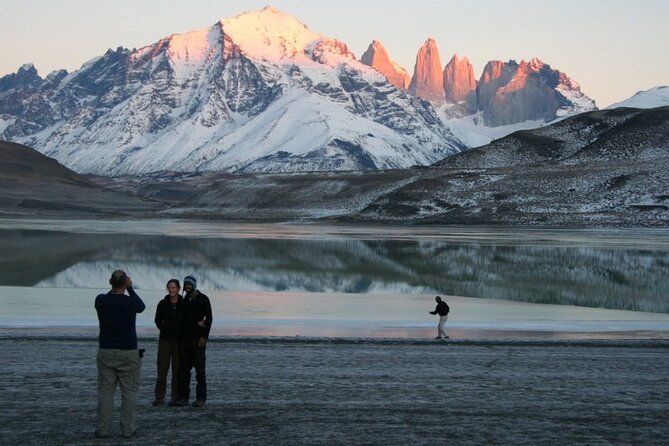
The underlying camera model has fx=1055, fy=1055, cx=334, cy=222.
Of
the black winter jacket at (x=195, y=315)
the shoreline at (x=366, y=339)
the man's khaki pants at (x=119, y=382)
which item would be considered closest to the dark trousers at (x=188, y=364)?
Answer: the black winter jacket at (x=195, y=315)

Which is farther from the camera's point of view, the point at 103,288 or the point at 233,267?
the point at 233,267

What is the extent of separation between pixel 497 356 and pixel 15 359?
1051 centimetres

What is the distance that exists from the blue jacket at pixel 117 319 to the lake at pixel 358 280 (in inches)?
599

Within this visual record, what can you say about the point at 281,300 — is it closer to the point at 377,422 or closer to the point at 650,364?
the point at 650,364

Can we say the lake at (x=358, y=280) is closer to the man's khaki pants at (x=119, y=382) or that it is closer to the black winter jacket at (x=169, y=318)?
the black winter jacket at (x=169, y=318)

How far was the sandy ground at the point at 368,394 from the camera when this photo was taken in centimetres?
1491

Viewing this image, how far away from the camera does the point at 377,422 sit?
15.7 metres

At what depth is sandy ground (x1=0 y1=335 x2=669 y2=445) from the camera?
14.9m

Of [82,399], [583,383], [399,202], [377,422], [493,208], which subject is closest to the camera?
[377,422]

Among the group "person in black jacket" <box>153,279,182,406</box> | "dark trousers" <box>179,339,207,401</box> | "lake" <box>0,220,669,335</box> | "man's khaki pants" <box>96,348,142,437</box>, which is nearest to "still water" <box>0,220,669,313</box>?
"lake" <box>0,220,669,335</box>

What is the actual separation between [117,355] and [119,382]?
1.25 ft

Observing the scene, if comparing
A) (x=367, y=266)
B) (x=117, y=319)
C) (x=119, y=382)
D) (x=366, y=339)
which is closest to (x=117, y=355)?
(x=119, y=382)

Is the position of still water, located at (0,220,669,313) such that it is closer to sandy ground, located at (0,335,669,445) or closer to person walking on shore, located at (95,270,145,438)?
sandy ground, located at (0,335,669,445)

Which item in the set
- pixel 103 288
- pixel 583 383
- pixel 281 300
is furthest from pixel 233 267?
pixel 583 383
